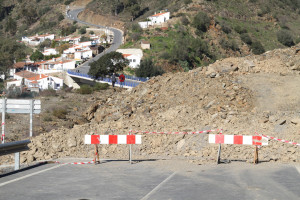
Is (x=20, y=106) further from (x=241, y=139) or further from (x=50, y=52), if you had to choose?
(x=50, y=52)

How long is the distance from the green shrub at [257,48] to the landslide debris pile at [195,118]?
66.6m

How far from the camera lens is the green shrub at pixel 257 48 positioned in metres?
94.1

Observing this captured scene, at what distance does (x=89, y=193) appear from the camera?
9477 millimetres

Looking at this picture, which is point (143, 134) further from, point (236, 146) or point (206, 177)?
point (206, 177)

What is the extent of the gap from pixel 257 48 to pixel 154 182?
289 ft

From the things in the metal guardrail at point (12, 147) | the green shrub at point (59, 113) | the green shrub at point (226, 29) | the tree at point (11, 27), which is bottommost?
the metal guardrail at point (12, 147)

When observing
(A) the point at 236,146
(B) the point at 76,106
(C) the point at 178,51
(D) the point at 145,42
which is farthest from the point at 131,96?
(D) the point at 145,42

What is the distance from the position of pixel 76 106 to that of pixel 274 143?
1115 inches

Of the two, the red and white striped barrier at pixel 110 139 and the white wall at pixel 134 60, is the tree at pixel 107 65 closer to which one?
the white wall at pixel 134 60

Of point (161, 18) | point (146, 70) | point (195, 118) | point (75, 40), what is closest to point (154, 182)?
point (195, 118)

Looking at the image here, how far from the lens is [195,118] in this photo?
19.6 meters

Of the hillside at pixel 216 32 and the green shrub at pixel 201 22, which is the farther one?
the green shrub at pixel 201 22

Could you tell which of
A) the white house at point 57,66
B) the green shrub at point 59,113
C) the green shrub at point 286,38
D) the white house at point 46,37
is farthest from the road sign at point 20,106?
the white house at point 46,37

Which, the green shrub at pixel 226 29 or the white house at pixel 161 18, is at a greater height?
the white house at pixel 161 18
